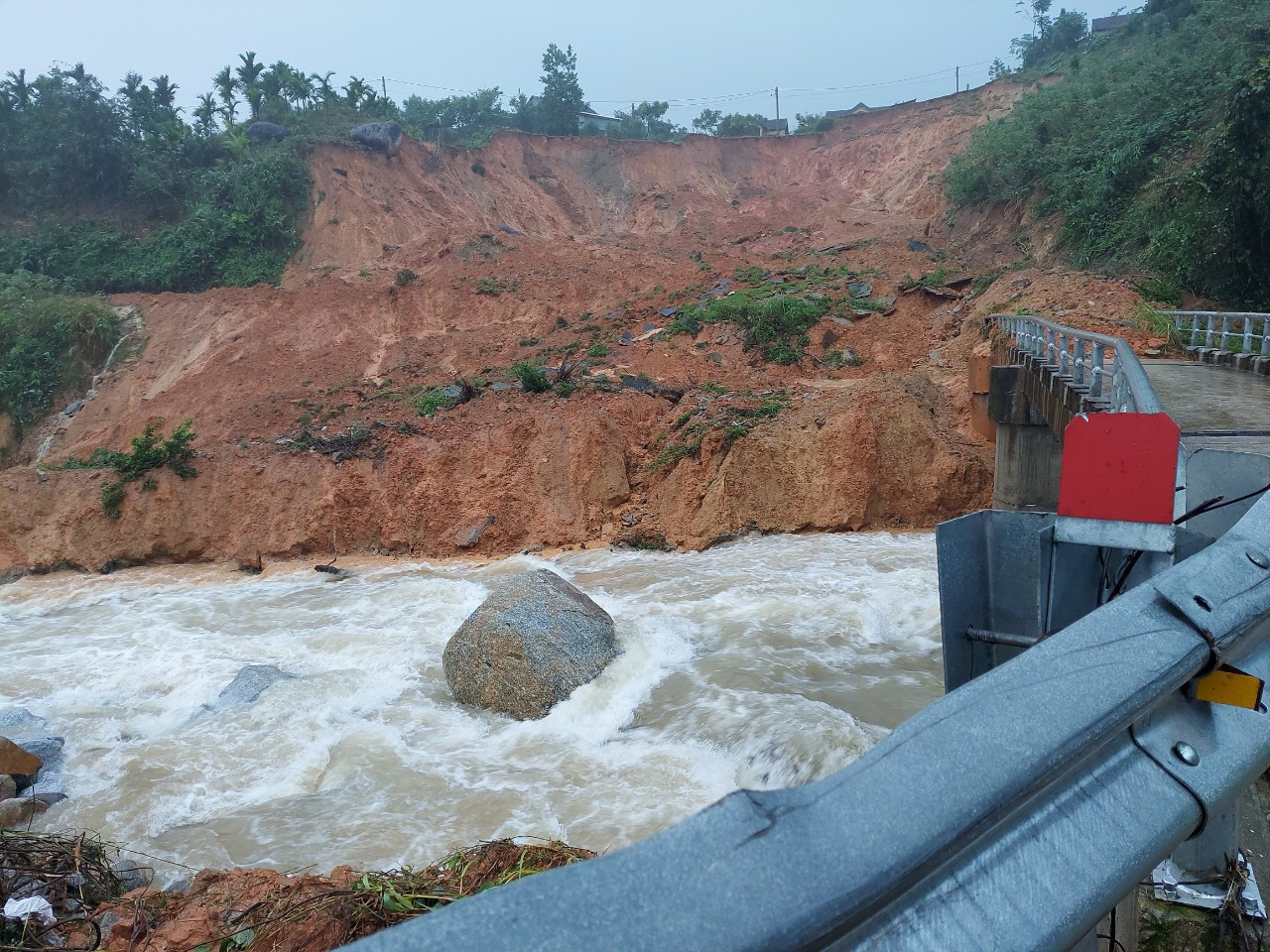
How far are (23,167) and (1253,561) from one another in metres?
40.5

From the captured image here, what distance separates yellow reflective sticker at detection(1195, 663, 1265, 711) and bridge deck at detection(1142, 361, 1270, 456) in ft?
14.5

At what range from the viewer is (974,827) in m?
1.09

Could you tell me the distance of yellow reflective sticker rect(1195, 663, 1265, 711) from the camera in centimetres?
153

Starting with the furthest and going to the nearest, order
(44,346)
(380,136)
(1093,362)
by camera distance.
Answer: (380,136) < (44,346) < (1093,362)

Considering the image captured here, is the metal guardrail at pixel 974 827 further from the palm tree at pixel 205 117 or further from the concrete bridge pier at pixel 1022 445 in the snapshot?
the palm tree at pixel 205 117

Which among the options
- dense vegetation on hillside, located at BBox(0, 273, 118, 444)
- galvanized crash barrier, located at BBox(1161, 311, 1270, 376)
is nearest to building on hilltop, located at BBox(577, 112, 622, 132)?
dense vegetation on hillside, located at BBox(0, 273, 118, 444)

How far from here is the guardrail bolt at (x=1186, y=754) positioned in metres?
1.42

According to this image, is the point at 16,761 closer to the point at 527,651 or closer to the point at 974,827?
the point at 527,651

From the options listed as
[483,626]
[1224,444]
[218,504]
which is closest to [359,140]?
[218,504]

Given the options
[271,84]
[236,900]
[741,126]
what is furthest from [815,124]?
[236,900]

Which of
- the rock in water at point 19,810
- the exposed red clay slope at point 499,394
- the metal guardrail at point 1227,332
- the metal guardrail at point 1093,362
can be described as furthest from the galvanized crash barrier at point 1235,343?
the rock in water at point 19,810

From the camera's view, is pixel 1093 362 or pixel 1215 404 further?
pixel 1215 404

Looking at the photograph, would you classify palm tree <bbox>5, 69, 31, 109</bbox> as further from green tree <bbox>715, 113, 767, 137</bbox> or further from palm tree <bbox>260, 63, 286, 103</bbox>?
green tree <bbox>715, 113, 767, 137</bbox>

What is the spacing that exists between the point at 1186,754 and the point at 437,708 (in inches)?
313
